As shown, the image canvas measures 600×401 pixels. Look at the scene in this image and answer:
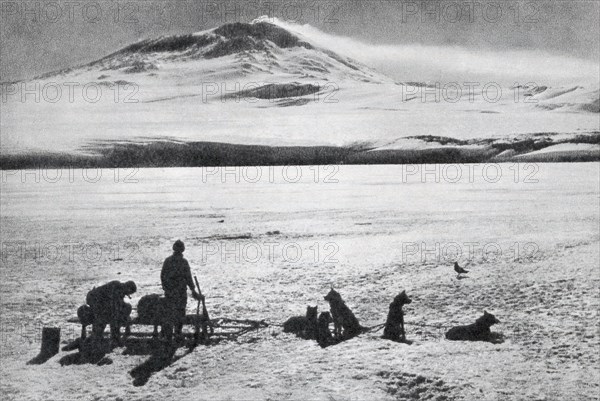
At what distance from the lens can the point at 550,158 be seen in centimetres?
609

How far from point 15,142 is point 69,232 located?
106 cm

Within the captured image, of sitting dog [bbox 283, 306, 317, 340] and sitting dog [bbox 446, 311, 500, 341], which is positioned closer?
sitting dog [bbox 446, 311, 500, 341]

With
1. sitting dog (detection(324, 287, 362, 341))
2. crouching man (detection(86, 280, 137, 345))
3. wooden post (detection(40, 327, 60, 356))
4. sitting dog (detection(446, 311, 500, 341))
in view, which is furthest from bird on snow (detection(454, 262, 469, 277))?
wooden post (detection(40, 327, 60, 356))

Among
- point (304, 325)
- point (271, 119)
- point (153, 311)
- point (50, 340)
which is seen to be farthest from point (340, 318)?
point (271, 119)

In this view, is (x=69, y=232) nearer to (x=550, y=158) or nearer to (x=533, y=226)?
(x=533, y=226)

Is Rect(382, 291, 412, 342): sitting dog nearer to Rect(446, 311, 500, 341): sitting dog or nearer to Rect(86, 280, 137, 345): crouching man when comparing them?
Rect(446, 311, 500, 341): sitting dog

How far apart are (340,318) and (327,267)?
1.01 meters

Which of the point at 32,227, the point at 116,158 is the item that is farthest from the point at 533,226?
the point at 32,227

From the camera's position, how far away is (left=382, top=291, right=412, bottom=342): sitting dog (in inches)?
153

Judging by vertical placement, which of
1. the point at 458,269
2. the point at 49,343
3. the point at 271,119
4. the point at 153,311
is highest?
the point at 271,119

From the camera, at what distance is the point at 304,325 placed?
A: 399cm

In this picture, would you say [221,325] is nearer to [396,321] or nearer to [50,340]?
[50,340]

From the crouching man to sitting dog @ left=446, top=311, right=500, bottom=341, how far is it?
2.40 meters

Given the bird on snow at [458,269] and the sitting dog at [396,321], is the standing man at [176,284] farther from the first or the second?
the bird on snow at [458,269]
